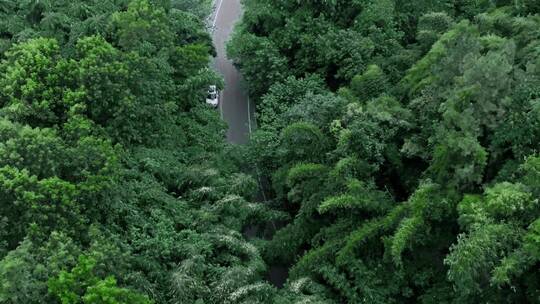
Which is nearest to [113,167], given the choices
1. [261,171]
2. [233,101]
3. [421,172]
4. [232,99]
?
[261,171]

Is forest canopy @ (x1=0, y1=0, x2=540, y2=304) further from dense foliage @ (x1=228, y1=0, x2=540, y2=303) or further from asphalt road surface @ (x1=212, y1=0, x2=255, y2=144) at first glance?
asphalt road surface @ (x1=212, y1=0, x2=255, y2=144)

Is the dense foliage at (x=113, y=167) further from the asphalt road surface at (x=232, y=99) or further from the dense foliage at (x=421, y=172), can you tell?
the asphalt road surface at (x=232, y=99)

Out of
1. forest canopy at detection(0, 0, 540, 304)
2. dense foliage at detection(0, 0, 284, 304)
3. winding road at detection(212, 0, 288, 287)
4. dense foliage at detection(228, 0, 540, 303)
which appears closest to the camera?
dense foliage at detection(0, 0, 284, 304)

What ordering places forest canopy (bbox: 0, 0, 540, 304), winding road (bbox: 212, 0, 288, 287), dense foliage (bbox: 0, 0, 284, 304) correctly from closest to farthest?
dense foliage (bbox: 0, 0, 284, 304) < forest canopy (bbox: 0, 0, 540, 304) < winding road (bbox: 212, 0, 288, 287)

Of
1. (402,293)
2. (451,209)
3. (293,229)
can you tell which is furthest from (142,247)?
(451,209)

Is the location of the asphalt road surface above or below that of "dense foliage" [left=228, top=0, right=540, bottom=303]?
above

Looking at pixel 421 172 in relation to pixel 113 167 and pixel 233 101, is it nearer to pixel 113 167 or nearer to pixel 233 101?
pixel 113 167

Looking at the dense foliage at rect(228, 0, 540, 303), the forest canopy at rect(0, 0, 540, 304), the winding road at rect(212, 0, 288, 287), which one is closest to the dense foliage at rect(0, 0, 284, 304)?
the forest canopy at rect(0, 0, 540, 304)
